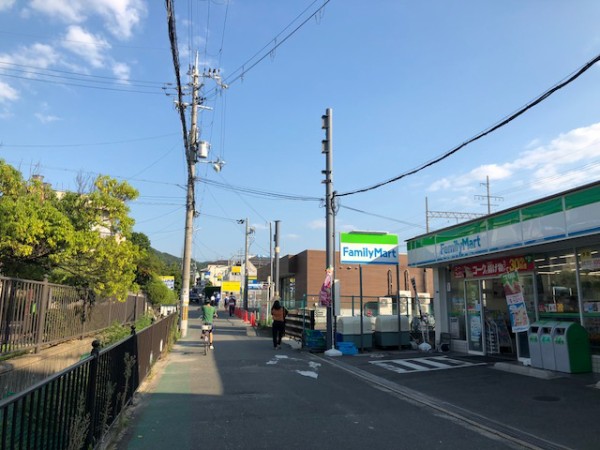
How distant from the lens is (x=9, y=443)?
3.29m

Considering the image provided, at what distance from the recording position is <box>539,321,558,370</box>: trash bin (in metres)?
10.7

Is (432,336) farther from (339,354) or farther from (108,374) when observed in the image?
(108,374)

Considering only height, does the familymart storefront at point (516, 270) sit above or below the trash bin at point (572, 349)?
above

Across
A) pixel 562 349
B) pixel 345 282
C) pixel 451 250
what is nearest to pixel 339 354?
pixel 451 250

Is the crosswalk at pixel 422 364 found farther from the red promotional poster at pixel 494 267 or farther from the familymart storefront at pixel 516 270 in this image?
the red promotional poster at pixel 494 267

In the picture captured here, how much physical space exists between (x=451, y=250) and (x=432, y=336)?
5.03 m

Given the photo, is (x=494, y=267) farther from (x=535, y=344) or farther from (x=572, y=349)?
(x=572, y=349)

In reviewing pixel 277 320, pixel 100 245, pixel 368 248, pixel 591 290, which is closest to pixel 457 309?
pixel 368 248

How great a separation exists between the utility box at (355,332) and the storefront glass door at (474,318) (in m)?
3.30

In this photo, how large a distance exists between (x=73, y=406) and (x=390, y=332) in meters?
13.4

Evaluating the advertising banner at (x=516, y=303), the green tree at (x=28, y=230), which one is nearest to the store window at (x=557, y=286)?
the advertising banner at (x=516, y=303)

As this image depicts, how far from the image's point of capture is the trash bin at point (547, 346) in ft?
35.2

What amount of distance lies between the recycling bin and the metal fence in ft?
37.3

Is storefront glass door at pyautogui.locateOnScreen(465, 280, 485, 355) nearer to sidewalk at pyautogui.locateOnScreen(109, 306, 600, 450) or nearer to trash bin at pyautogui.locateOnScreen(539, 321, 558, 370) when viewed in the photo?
sidewalk at pyautogui.locateOnScreen(109, 306, 600, 450)
